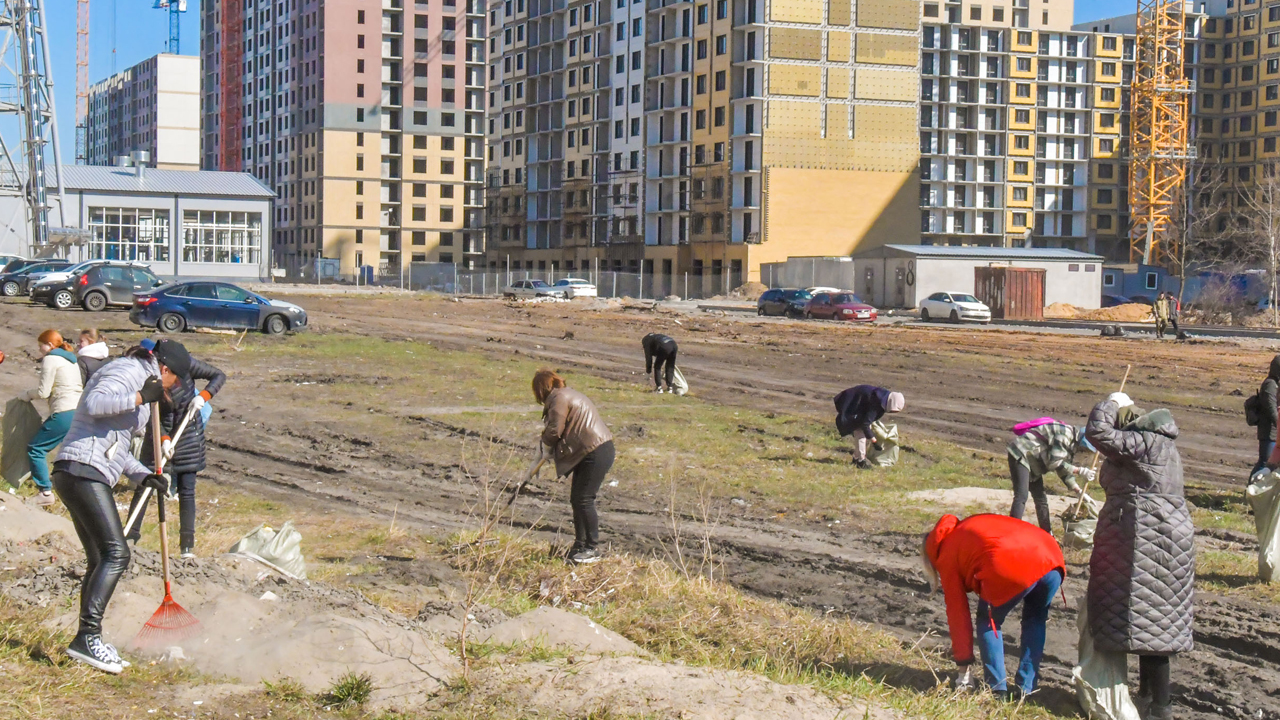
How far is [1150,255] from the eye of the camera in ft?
307

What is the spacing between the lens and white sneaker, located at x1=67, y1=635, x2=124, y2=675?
683 centimetres

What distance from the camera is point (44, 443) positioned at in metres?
12.5

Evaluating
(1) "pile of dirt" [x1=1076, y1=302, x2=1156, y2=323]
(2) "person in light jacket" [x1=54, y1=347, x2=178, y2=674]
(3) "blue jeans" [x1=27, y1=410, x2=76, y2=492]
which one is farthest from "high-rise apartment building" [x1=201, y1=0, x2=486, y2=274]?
(2) "person in light jacket" [x1=54, y1=347, x2=178, y2=674]

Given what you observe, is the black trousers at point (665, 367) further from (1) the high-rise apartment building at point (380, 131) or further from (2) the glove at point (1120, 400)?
(1) the high-rise apartment building at point (380, 131)

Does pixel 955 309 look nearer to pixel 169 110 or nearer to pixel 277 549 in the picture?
pixel 277 549

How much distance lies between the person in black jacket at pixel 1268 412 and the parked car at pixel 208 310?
24178 mm

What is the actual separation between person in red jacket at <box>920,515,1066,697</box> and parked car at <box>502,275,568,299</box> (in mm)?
60896

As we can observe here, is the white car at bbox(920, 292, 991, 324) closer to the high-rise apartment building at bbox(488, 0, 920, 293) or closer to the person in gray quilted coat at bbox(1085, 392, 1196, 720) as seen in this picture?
the high-rise apartment building at bbox(488, 0, 920, 293)

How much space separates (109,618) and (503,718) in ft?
9.75

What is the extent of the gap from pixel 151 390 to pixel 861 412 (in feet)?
32.0

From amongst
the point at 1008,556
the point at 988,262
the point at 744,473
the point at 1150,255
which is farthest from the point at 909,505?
the point at 1150,255

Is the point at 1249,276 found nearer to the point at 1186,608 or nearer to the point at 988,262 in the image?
the point at 988,262

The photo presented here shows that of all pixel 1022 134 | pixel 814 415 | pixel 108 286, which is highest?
pixel 1022 134

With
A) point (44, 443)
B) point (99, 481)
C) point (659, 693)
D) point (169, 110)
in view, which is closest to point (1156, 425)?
point (659, 693)
